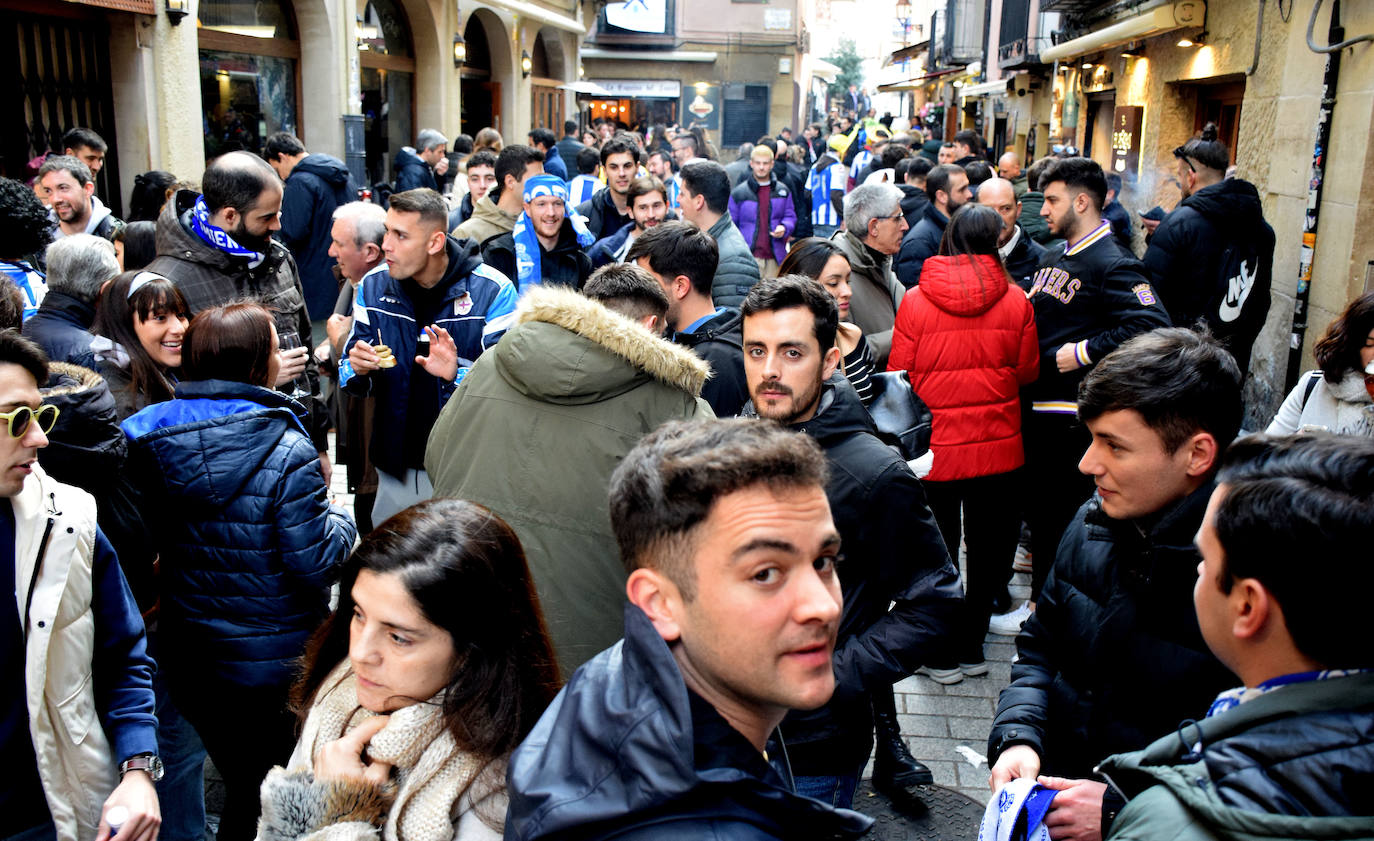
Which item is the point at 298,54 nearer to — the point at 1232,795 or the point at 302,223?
the point at 302,223

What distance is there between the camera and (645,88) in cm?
3694

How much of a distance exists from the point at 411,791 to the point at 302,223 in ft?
21.9

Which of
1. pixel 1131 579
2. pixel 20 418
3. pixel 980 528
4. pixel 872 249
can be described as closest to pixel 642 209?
pixel 872 249

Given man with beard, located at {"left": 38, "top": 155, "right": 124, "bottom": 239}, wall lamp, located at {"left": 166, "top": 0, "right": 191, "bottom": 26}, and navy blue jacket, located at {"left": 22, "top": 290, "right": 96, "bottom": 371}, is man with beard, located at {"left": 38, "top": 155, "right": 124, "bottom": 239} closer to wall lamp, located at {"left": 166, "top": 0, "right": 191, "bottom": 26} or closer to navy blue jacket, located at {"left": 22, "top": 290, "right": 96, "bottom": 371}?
navy blue jacket, located at {"left": 22, "top": 290, "right": 96, "bottom": 371}

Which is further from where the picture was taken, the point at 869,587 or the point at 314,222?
the point at 314,222

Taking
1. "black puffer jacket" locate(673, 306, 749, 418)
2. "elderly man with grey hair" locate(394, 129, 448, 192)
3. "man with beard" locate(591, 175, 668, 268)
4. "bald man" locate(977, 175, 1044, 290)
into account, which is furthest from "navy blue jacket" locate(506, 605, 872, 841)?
"elderly man with grey hair" locate(394, 129, 448, 192)

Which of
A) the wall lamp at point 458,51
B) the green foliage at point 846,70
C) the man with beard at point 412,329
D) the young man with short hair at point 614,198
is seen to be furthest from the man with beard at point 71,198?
the green foliage at point 846,70

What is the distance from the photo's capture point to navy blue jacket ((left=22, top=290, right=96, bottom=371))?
3.93 meters

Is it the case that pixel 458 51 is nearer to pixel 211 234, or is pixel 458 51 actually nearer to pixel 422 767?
pixel 211 234

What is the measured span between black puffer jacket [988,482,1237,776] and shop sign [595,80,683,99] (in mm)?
35991

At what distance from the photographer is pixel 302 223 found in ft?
25.9

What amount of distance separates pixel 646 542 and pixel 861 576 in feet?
4.27

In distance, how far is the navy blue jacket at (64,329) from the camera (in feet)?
12.9

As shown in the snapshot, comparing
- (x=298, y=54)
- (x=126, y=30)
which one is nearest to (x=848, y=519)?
(x=126, y=30)
